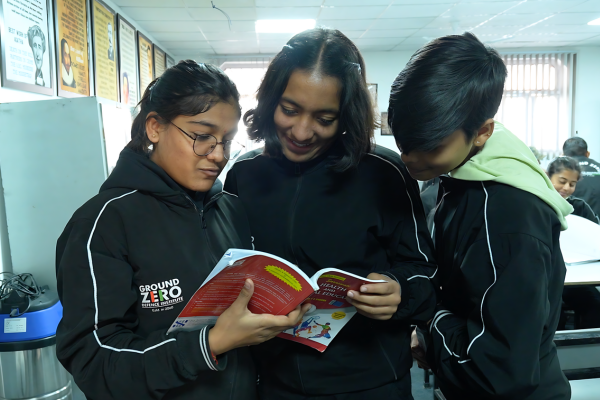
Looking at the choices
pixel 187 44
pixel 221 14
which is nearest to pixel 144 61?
pixel 187 44

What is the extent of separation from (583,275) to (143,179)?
2269 millimetres

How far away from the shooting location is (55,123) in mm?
2578

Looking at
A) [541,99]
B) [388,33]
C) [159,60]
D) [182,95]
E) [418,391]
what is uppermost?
[388,33]

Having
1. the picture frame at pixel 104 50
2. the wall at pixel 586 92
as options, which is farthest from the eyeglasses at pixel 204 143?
the wall at pixel 586 92

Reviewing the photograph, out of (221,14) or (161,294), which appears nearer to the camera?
(161,294)

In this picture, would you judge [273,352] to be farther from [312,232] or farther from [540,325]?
[540,325]

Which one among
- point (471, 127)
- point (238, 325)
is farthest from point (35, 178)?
point (471, 127)

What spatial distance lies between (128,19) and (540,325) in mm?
5530

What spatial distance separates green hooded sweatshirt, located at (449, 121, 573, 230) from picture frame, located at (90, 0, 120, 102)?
4014mm

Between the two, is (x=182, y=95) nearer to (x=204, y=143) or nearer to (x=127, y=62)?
(x=204, y=143)

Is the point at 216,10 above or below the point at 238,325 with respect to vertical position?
above

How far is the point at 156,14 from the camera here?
5047mm

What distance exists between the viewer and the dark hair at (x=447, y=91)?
865 millimetres

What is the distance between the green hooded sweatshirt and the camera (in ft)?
2.77
